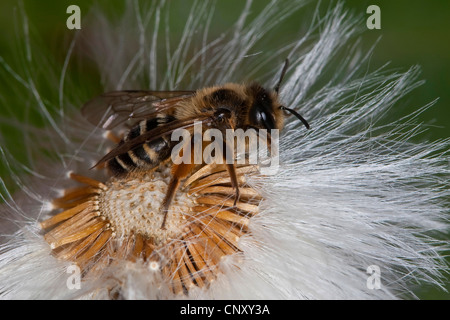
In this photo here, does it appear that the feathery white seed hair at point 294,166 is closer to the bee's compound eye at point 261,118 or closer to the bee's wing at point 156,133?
the bee's compound eye at point 261,118

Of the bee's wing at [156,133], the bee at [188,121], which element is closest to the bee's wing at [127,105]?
the bee at [188,121]

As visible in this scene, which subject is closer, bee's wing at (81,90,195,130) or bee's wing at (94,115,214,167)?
bee's wing at (94,115,214,167)

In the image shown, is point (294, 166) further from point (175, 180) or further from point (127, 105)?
point (127, 105)

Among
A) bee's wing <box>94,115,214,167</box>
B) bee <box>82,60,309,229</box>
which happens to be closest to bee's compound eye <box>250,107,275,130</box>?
bee <box>82,60,309,229</box>

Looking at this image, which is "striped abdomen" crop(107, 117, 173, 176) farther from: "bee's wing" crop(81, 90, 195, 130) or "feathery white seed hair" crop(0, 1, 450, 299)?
"feathery white seed hair" crop(0, 1, 450, 299)

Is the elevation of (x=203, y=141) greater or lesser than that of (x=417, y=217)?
greater
